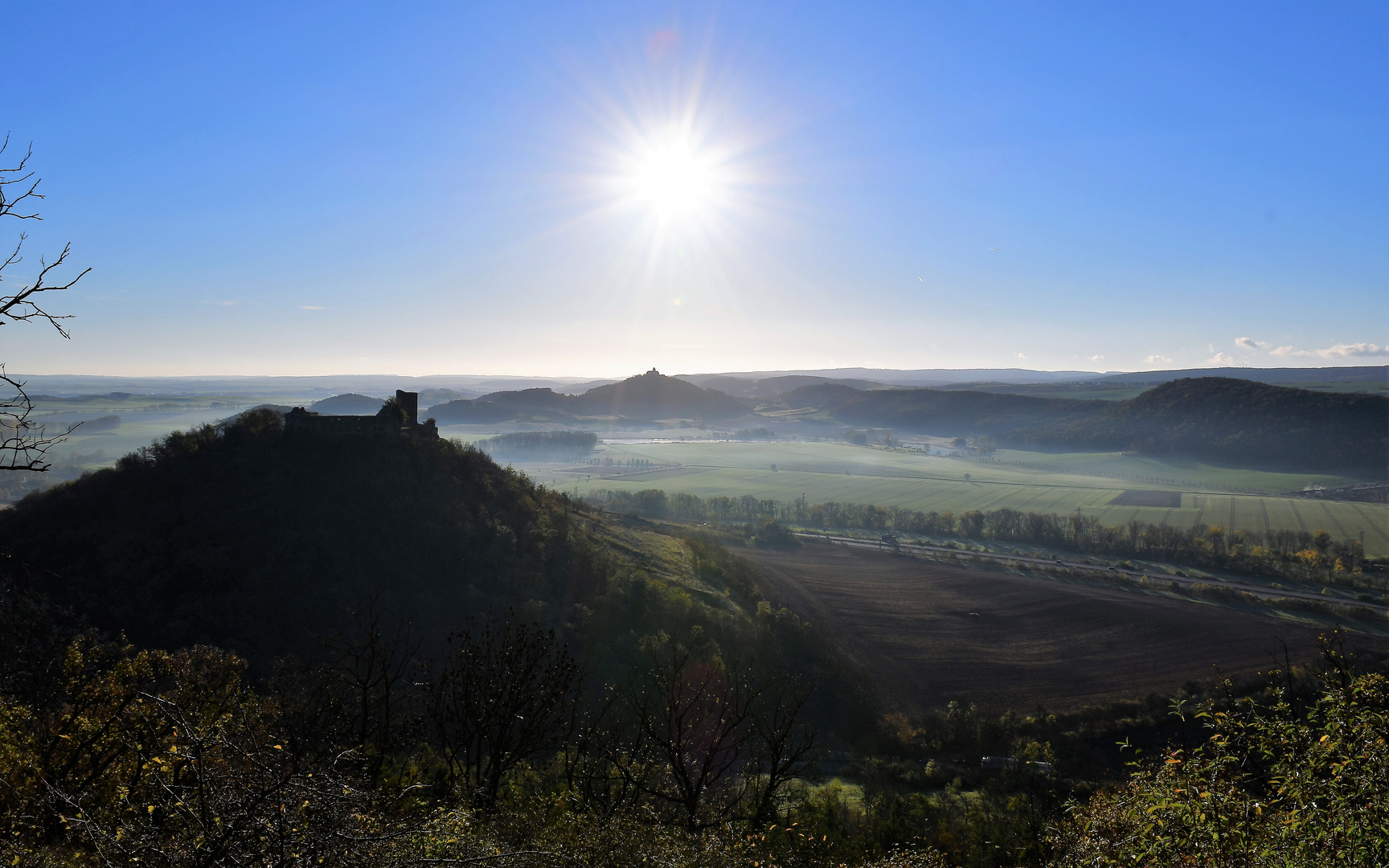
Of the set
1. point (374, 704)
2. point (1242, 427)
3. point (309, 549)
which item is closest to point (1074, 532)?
point (309, 549)

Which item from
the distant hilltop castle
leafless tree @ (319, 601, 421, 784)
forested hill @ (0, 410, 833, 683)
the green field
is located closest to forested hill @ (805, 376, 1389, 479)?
the green field

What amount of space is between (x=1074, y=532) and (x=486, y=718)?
3742 inches

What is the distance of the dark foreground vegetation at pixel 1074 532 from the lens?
72.7 metres

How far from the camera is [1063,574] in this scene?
7000 cm

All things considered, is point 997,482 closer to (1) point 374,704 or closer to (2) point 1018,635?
(2) point 1018,635

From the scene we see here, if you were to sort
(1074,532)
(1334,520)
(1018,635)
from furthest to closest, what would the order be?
(1334,520) < (1074,532) < (1018,635)

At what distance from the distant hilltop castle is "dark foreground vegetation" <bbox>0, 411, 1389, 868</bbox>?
123 centimetres

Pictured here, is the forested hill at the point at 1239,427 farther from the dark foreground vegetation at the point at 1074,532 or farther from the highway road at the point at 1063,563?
the highway road at the point at 1063,563

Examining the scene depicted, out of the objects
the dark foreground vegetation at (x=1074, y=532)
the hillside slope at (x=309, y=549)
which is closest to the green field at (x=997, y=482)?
the dark foreground vegetation at (x=1074, y=532)

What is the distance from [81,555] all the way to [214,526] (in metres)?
4.48

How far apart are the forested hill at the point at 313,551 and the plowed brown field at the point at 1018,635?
13.5 m

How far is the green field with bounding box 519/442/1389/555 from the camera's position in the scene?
96188mm

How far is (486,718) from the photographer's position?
13.2 metres

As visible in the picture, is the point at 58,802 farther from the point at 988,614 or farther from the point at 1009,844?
the point at 988,614
